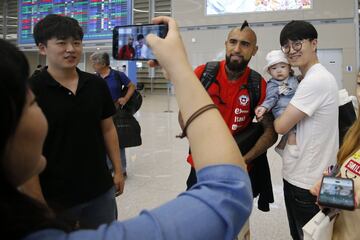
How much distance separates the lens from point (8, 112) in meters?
0.49

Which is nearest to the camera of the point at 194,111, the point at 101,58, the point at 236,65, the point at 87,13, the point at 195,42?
the point at 194,111

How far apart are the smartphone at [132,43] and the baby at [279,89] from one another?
973 millimetres

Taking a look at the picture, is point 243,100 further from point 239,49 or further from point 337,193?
point 337,193

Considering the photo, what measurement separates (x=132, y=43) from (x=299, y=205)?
136cm

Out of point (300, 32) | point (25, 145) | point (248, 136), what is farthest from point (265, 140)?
point (25, 145)

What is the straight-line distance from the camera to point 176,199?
0.59 metres

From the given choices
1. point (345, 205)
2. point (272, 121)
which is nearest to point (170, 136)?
point (272, 121)

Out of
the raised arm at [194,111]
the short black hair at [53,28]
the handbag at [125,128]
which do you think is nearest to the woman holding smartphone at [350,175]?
the raised arm at [194,111]

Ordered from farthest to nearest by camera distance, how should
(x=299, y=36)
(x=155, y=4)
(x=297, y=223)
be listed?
(x=155, y=4) < (x=297, y=223) < (x=299, y=36)

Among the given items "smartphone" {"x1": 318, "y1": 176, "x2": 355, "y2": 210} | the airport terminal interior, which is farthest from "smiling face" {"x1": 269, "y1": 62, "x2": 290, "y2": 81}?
the airport terminal interior

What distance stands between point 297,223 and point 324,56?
30.8ft

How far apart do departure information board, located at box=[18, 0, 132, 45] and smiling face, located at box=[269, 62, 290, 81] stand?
9867mm

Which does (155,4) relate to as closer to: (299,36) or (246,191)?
(299,36)

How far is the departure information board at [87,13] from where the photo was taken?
11.4 m
